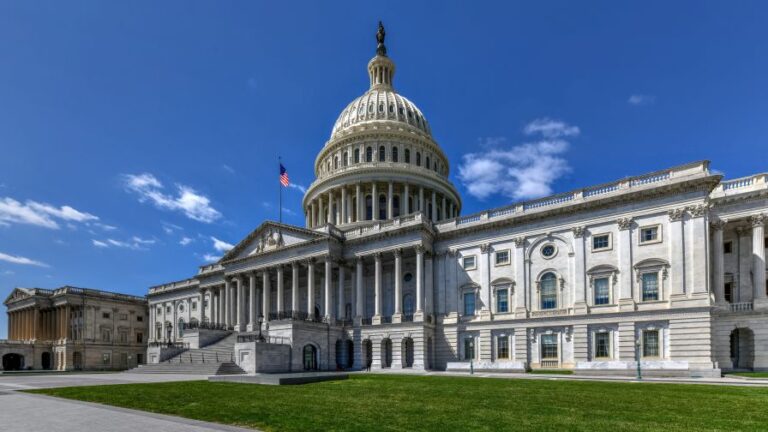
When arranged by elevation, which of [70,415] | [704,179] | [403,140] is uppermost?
[403,140]

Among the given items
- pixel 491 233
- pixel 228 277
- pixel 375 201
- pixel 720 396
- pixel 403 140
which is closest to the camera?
pixel 720 396

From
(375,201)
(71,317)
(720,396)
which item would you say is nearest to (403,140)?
(375,201)

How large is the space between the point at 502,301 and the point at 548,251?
278 inches

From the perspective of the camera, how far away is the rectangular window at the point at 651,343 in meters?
38.4

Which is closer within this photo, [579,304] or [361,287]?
[579,304]

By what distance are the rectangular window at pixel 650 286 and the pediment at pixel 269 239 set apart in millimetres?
33799

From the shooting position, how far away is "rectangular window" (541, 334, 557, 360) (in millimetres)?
43562

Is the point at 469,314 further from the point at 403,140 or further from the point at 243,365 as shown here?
the point at 403,140

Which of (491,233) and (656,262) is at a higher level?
(491,233)

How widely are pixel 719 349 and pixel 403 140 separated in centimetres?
5391

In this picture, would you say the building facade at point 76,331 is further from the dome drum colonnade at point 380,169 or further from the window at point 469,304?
the window at point 469,304

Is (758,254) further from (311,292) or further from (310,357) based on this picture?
(311,292)

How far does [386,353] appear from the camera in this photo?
169 feet

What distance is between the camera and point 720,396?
63.7 ft
